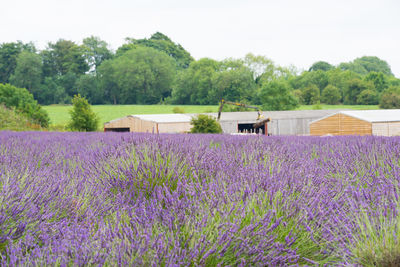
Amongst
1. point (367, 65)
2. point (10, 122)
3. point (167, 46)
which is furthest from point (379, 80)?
point (10, 122)

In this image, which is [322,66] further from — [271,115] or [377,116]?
[377,116]

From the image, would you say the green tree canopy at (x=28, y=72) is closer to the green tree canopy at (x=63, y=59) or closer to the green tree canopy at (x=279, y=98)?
the green tree canopy at (x=63, y=59)

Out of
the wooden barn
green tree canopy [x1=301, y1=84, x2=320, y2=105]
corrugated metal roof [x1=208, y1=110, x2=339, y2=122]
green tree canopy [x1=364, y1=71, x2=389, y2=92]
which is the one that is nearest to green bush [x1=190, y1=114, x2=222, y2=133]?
the wooden barn

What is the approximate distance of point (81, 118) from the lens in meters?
32.3

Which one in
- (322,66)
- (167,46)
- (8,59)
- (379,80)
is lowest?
(379,80)

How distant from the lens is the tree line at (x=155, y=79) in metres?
73.6

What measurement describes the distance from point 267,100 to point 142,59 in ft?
92.9

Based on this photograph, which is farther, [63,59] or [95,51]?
[95,51]

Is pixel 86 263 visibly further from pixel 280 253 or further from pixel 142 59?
pixel 142 59

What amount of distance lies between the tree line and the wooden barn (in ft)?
104

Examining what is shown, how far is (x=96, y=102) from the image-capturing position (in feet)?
261

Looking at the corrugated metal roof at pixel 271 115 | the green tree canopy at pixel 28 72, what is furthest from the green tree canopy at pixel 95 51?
the corrugated metal roof at pixel 271 115

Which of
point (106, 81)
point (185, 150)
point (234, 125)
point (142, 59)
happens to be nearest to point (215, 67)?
point (142, 59)

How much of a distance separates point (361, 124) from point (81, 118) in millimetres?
22429
